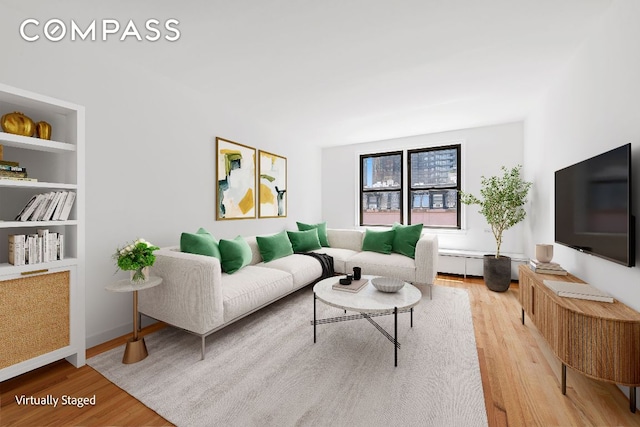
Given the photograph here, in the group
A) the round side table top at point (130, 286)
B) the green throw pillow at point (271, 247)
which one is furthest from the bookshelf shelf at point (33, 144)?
the green throw pillow at point (271, 247)

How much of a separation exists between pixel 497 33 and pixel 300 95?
81.9 inches

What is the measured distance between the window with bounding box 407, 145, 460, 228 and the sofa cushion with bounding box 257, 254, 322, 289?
260 cm

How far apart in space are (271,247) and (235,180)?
3.69 ft

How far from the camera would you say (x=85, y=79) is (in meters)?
2.29

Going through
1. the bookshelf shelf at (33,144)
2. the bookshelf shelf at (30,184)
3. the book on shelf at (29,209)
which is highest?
the bookshelf shelf at (33,144)

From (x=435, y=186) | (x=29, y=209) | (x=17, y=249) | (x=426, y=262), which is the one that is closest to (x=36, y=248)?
(x=17, y=249)

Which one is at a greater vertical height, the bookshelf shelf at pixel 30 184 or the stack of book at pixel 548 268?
the bookshelf shelf at pixel 30 184

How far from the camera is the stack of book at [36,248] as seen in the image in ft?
5.85

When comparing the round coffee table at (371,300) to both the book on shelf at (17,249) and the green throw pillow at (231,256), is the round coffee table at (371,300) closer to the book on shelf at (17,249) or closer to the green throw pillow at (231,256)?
Answer: the green throw pillow at (231,256)

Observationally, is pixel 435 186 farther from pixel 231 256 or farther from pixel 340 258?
pixel 231 256

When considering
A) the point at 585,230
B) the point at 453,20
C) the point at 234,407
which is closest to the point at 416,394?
the point at 234,407

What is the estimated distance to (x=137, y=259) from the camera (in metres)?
2.13

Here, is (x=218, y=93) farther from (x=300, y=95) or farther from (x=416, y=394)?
(x=416, y=394)

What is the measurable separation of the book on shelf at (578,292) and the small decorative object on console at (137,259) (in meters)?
3.15
